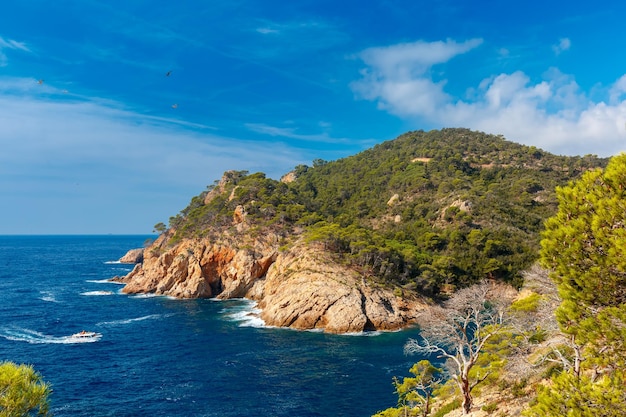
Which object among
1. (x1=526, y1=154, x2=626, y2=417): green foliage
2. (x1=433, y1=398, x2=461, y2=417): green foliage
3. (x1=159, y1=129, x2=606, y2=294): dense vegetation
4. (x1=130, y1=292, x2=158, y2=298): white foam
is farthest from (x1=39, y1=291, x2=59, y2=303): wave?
(x1=526, y1=154, x2=626, y2=417): green foliage

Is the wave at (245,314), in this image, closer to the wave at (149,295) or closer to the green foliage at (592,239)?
the wave at (149,295)

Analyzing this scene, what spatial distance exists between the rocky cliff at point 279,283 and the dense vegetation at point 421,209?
5078mm

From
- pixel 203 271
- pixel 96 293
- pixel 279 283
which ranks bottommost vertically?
pixel 96 293

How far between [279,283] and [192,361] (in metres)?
25.9

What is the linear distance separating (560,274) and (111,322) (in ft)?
220

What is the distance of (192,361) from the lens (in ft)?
150

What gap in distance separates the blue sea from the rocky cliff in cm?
359

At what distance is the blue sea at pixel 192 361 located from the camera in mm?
34594

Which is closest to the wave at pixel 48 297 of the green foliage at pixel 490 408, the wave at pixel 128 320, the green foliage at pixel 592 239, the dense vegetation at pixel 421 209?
the wave at pixel 128 320

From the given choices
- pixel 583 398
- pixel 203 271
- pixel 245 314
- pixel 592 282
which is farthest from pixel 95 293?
pixel 592 282

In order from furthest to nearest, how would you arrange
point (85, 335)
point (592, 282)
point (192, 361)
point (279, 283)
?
point (279, 283) → point (85, 335) → point (192, 361) → point (592, 282)

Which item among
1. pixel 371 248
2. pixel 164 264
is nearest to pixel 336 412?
pixel 371 248

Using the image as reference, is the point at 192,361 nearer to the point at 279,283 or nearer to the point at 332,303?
the point at 332,303

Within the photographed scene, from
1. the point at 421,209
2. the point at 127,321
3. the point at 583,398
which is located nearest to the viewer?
the point at 583,398
